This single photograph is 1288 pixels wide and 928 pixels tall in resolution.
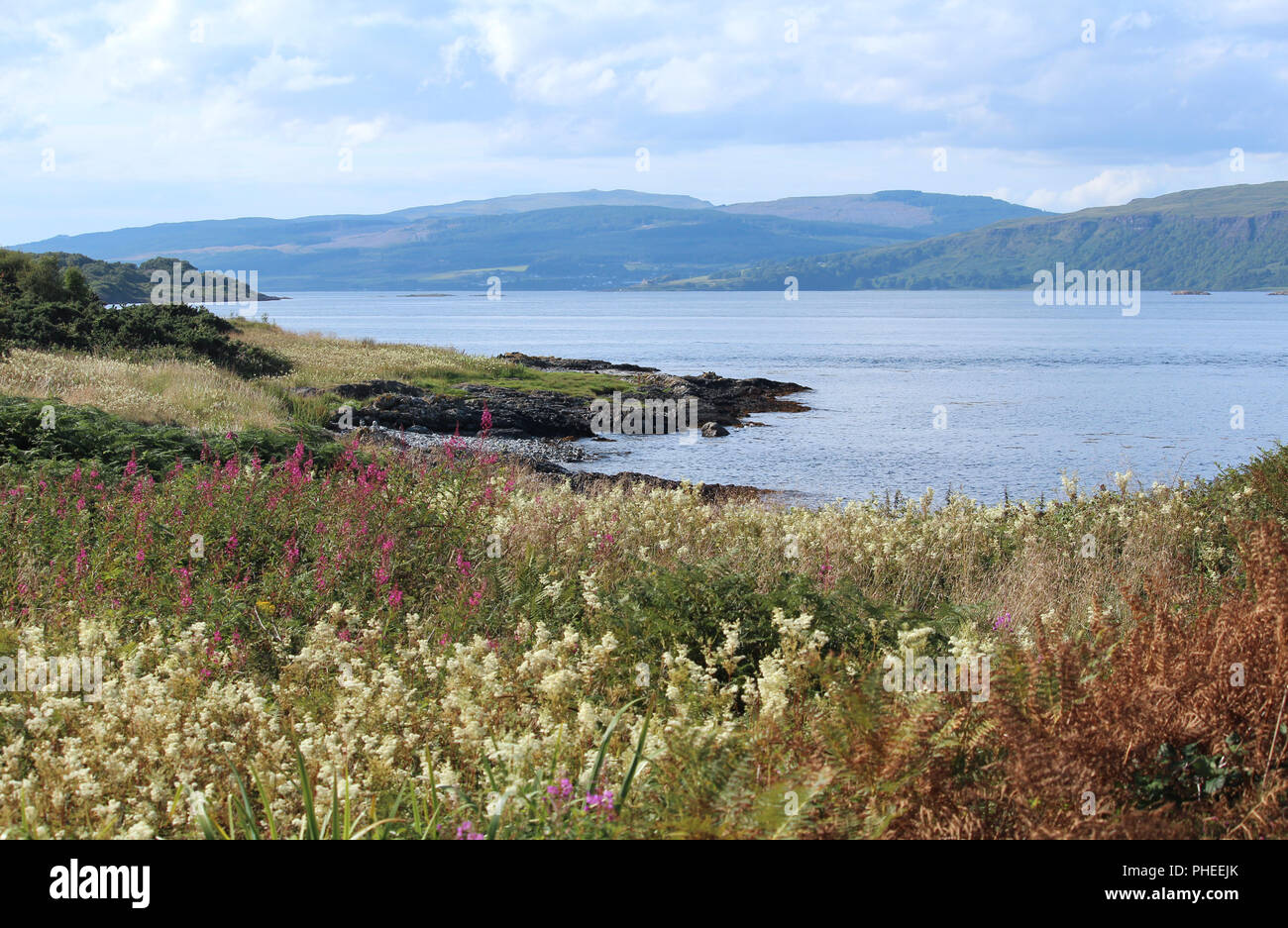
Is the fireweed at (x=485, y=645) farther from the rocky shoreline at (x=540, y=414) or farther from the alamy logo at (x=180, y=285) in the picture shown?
the alamy logo at (x=180, y=285)

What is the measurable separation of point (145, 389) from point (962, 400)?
3427 centimetres

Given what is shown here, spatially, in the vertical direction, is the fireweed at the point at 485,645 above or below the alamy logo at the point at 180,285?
below

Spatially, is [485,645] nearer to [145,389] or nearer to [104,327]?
[145,389]

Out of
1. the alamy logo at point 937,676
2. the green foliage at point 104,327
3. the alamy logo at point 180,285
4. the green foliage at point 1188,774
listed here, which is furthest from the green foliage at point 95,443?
the alamy logo at point 180,285

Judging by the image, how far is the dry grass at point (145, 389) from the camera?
18.3 metres

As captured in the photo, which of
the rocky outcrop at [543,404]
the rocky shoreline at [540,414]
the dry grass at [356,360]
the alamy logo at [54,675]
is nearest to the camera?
the alamy logo at [54,675]

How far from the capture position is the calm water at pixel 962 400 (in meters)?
27.6

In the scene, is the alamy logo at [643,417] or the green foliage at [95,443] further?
the alamy logo at [643,417]

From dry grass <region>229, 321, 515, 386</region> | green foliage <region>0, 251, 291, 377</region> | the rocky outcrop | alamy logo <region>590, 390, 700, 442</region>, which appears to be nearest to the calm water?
the rocky outcrop

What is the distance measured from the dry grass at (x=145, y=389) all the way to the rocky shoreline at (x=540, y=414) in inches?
104

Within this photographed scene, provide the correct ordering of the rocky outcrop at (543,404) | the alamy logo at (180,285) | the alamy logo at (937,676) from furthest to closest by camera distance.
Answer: the alamy logo at (180,285) → the rocky outcrop at (543,404) → the alamy logo at (937,676)

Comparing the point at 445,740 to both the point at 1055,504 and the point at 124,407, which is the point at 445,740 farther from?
the point at 124,407

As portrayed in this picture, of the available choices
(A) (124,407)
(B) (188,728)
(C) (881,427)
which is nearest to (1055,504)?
(B) (188,728)

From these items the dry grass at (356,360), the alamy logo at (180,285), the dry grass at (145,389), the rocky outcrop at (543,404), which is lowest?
the rocky outcrop at (543,404)
